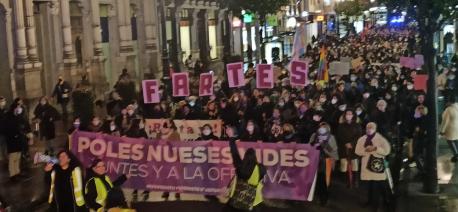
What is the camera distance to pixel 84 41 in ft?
94.5

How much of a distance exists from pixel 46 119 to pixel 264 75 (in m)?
5.00

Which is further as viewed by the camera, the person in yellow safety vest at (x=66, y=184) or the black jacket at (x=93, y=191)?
the person in yellow safety vest at (x=66, y=184)

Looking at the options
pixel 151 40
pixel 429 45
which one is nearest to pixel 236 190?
pixel 429 45

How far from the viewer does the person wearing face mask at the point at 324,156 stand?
38.4 feet

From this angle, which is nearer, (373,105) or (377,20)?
(373,105)

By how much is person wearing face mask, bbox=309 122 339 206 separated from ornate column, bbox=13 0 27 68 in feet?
45.5

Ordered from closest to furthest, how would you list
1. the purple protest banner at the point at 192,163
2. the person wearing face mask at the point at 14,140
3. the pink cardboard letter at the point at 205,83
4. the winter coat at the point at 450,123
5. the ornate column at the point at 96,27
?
the purple protest banner at the point at 192,163, the winter coat at the point at 450,123, the person wearing face mask at the point at 14,140, the pink cardboard letter at the point at 205,83, the ornate column at the point at 96,27

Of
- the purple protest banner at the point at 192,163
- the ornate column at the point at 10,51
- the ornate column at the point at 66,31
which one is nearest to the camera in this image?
the purple protest banner at the point at 192,163

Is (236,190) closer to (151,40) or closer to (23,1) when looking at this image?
(23,1)

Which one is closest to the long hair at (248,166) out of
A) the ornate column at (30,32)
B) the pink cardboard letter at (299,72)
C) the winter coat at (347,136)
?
the winter coat at (347,136)

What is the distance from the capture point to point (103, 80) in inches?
1158

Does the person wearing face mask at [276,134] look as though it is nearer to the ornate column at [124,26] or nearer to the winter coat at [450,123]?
the winter coat at [450,123]

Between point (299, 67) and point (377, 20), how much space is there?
66.7 meters

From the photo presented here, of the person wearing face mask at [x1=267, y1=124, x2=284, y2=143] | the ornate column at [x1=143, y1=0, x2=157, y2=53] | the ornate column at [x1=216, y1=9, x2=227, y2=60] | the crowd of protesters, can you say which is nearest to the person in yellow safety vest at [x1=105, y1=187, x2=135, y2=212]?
the crowd of protesters
